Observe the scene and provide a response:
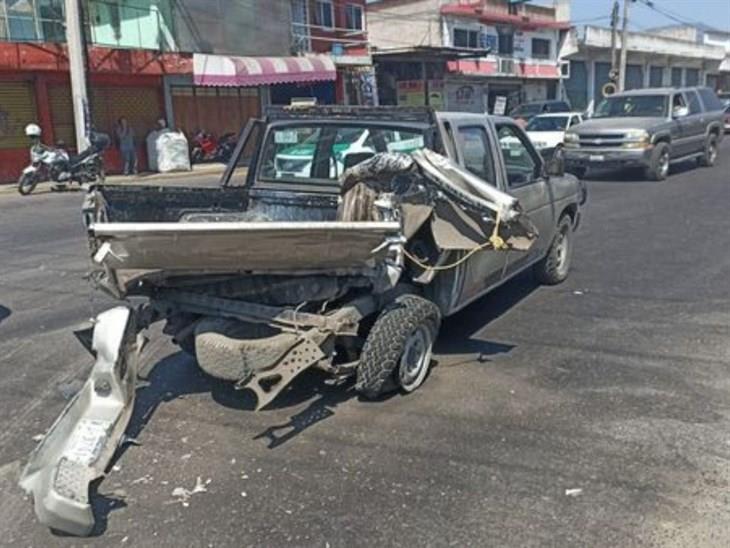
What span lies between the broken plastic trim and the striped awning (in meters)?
19.8

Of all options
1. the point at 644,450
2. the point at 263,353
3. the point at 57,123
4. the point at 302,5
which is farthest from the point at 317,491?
the point at 302,5

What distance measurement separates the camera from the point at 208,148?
24156mm

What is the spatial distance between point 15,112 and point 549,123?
50.5ft

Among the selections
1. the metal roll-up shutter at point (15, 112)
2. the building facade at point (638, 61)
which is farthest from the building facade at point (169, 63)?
the building facade at point (638, 61)

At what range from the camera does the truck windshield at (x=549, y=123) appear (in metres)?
20.4

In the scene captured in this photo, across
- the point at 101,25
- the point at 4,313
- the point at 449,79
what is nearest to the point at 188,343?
the point at 4,313

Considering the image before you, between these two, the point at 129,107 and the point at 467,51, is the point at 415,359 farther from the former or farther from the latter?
the point at 467,51

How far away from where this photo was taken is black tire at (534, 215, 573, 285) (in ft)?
23.0

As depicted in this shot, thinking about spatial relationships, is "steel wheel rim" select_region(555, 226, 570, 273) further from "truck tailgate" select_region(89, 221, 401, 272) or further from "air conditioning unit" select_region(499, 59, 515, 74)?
"air conditioning unit" select_region(499, 59, 515, 74)

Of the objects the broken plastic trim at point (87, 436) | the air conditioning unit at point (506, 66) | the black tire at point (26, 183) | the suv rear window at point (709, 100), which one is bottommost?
the broken plastic trim at point (87, 436)

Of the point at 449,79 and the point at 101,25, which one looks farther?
the point at 449,79

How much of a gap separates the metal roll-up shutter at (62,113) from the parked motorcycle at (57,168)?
9.48ft

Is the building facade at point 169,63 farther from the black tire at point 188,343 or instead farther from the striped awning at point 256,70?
the black tire at point 188,343

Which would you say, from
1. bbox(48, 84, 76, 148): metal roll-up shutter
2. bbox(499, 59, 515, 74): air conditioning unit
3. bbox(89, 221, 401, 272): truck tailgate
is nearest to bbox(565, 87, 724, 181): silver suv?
bbox(89, 221, 401, 272): truck tailgate
